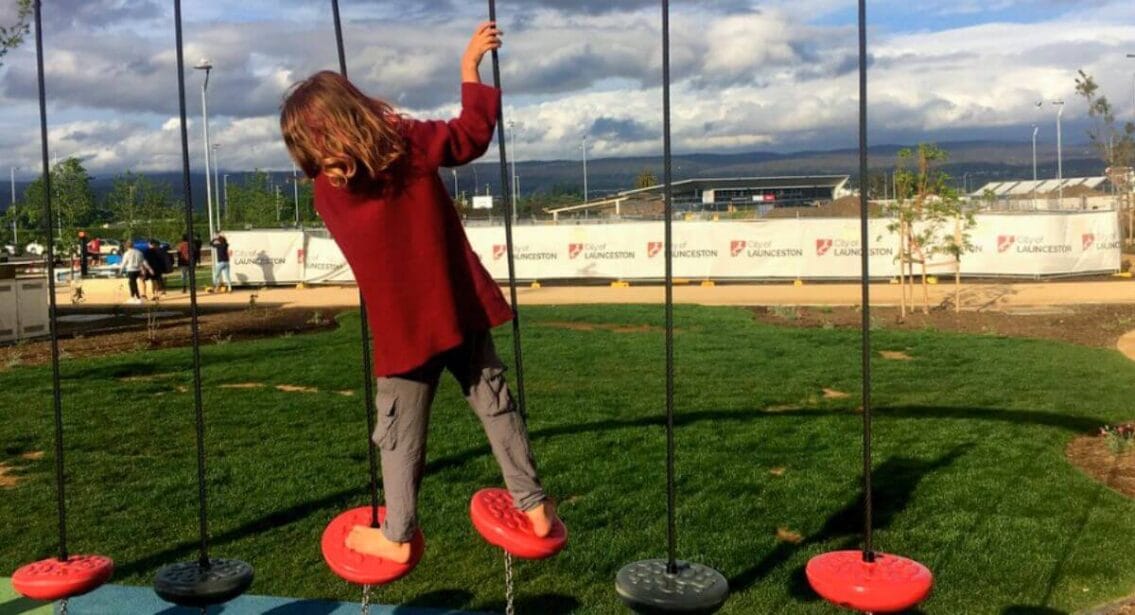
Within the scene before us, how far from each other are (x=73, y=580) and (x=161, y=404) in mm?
8575

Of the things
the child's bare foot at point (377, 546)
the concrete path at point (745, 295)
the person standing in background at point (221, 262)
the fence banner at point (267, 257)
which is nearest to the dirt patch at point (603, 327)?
the concrete path at point (745, 295)

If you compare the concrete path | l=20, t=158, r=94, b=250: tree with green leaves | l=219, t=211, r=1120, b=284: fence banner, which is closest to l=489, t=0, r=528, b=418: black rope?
the concrete path

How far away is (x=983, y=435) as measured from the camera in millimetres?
9438

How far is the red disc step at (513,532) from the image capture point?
3240 millimetres

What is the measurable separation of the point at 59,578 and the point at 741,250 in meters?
27.8

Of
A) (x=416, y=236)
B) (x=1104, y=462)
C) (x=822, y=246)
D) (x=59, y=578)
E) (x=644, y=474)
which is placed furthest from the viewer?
(x=822, y=246)

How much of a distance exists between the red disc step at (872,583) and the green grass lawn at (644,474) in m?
2.25

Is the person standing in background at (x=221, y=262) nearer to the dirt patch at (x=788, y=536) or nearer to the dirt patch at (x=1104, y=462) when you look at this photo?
the dirt patch at (x=1104, y=462)

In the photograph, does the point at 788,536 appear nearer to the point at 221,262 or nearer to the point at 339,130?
the point at 339,130

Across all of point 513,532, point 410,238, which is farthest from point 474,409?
point 410,238

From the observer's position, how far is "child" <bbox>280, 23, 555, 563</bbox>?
3047mm

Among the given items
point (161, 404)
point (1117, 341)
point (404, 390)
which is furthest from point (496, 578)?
point (1117, 341)

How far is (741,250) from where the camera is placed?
101 ft

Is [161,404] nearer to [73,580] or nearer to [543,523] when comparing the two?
[73,580]
